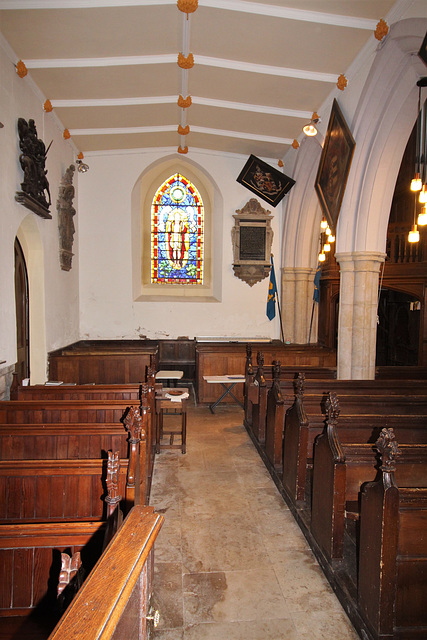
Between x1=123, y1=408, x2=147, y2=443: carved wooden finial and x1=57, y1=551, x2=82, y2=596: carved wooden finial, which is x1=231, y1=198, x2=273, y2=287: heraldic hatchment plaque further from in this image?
x1=57, y1=551, x2=82, y2=596: carved wooden finial

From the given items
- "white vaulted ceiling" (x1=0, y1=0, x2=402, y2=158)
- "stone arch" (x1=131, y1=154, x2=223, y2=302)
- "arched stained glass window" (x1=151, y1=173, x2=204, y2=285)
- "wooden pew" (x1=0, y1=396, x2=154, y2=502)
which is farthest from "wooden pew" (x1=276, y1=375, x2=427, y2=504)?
"arched stained glass window" (x1=151, y1=173, x2=204, y2=285)

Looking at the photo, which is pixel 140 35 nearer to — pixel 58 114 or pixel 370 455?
pixel 58 114

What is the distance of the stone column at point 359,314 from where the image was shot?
6.05 metres

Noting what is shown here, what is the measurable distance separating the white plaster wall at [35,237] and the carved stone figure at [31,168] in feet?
0.27

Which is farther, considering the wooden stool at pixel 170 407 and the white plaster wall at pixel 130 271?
the white plaster wall at pixel 130 271

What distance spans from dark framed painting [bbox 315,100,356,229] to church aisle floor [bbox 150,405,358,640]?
3798 mm

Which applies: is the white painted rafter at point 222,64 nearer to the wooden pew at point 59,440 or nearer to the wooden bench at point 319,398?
the wooden bench at point 319,398

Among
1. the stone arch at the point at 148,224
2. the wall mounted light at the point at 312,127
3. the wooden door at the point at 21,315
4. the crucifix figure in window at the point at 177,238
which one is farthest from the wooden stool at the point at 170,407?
the crucifix figure in window at the point at 177,238

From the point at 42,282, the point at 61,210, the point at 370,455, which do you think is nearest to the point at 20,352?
the point at 42,282

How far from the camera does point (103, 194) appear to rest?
380 inches

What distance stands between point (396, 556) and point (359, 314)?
4169 mm

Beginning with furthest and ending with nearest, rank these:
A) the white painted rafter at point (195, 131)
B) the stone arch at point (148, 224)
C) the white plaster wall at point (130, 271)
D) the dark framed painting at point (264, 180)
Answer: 1. the stone arch at point (148, 224)
2. the white plaster wall at point (130, 271)
3. the dark framed painting at point (264, 180)
4. the white painted rafter at point (195, 131)

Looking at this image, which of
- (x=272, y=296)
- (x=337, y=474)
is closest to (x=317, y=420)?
(x=337, y=474)

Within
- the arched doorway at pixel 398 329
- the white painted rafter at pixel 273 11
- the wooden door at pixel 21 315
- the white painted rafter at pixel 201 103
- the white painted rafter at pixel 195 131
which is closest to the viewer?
the white painted rafter at pixel 273 11
